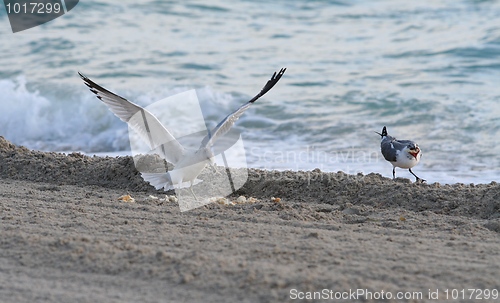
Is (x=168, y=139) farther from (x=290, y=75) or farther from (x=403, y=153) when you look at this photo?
(x=290, y=75)

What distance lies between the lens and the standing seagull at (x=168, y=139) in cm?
657

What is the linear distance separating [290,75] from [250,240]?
32.6 feet

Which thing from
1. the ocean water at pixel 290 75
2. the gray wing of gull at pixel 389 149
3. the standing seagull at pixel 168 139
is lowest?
the ocean water at pixel 290 75

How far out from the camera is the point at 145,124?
675 cm

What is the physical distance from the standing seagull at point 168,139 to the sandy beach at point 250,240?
1.05ft

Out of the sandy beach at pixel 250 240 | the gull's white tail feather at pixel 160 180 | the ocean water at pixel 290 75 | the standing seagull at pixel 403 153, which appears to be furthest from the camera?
the ocean water at pixel 290 75

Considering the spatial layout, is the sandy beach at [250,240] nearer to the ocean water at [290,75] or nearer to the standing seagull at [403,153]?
the standing seagull at [403,153]

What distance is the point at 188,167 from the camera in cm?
662

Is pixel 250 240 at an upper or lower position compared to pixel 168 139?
upper

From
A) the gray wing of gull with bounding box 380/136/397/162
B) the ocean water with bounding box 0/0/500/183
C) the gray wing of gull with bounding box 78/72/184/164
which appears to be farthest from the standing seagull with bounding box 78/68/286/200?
the ocean water with bounding box 0/0/500/183

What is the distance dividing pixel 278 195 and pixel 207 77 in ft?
27.4

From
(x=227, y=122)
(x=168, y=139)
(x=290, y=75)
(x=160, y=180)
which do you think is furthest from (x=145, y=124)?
(x=290, y=75)

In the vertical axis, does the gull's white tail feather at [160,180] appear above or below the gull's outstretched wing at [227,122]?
below

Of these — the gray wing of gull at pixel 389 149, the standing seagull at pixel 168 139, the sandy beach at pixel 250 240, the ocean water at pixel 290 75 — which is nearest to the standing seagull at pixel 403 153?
the gray wing of gull at pixel 389 149
